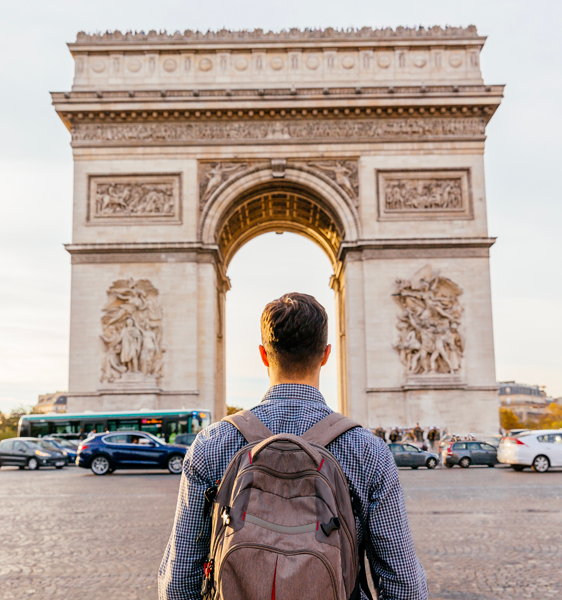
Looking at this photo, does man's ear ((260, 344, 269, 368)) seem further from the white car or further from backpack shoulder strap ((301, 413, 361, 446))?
the white car

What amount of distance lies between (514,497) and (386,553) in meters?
11.3

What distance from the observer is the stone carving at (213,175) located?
30281 mm

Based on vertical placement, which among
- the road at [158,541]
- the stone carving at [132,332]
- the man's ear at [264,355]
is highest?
the stone carving at [132,332]

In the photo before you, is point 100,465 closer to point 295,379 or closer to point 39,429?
point 39,429

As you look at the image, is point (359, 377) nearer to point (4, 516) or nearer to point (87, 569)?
point (4, 516)

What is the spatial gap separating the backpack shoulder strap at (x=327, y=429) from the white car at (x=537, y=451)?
63.7ft

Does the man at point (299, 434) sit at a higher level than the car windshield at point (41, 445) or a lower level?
higher

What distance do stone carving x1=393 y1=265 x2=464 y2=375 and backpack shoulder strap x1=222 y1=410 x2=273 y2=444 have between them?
26878 mm

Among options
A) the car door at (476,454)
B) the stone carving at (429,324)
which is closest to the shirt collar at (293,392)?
the car door at (476,454)

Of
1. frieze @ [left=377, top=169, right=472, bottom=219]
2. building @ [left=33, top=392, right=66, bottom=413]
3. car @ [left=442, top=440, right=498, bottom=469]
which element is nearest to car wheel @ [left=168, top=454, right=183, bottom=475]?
car @ [left=442, top=440, right=498, bottom=469]

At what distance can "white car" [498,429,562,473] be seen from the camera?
20328mm

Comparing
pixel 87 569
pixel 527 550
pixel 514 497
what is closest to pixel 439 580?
pixel 527 550

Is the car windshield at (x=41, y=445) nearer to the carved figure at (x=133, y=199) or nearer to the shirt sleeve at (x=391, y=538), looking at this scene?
the carved figure at (x=133, y=199)

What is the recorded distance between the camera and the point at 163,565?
8.27 feet
